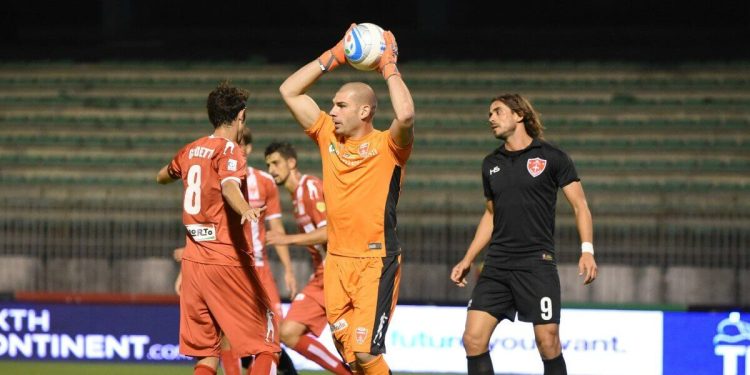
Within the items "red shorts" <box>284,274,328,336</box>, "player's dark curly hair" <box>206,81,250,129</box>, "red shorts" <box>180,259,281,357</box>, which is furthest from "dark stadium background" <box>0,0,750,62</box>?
A: "red shorts" <box>180,259,281,357</box>

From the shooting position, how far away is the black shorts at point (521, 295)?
679 cm

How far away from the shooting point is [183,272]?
657 cm

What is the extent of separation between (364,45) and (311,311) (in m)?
2.95

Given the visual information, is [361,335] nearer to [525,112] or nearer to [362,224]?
[362,224]

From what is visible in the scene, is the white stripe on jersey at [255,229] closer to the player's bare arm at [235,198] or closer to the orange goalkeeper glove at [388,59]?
the player's bare arm at [235,198]

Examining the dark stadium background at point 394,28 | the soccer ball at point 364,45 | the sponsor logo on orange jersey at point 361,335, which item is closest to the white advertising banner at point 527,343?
the sponsor logo on orange jersey at point 361,335

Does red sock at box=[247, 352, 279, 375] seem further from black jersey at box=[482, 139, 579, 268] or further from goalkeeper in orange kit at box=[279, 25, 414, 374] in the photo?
black jersey at box=[482, 139, 579, 268]

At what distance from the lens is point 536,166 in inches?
272

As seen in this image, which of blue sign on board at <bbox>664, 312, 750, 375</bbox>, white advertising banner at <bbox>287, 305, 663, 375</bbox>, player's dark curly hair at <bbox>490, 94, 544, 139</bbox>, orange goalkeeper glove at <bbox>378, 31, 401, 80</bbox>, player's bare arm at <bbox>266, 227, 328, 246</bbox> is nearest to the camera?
orange goalkeeper glove at <bbox>378, 31, 401, 80</bbox>

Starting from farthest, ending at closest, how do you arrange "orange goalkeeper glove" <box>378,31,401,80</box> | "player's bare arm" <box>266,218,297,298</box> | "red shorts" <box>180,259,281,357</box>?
"player's bare arm" <box>266,218,297,298</box> → "red shorts" <box>180,259,281,357</box> → "orange goalkeeper glove" <box>378,31,401,80</box>

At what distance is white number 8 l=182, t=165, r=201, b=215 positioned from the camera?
6457 mm

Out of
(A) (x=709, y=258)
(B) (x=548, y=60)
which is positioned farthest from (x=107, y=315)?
(B) (x=548, y=60)

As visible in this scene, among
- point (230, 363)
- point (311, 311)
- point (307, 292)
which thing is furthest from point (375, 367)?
point (307, 292)

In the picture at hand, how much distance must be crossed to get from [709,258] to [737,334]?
152 inches
